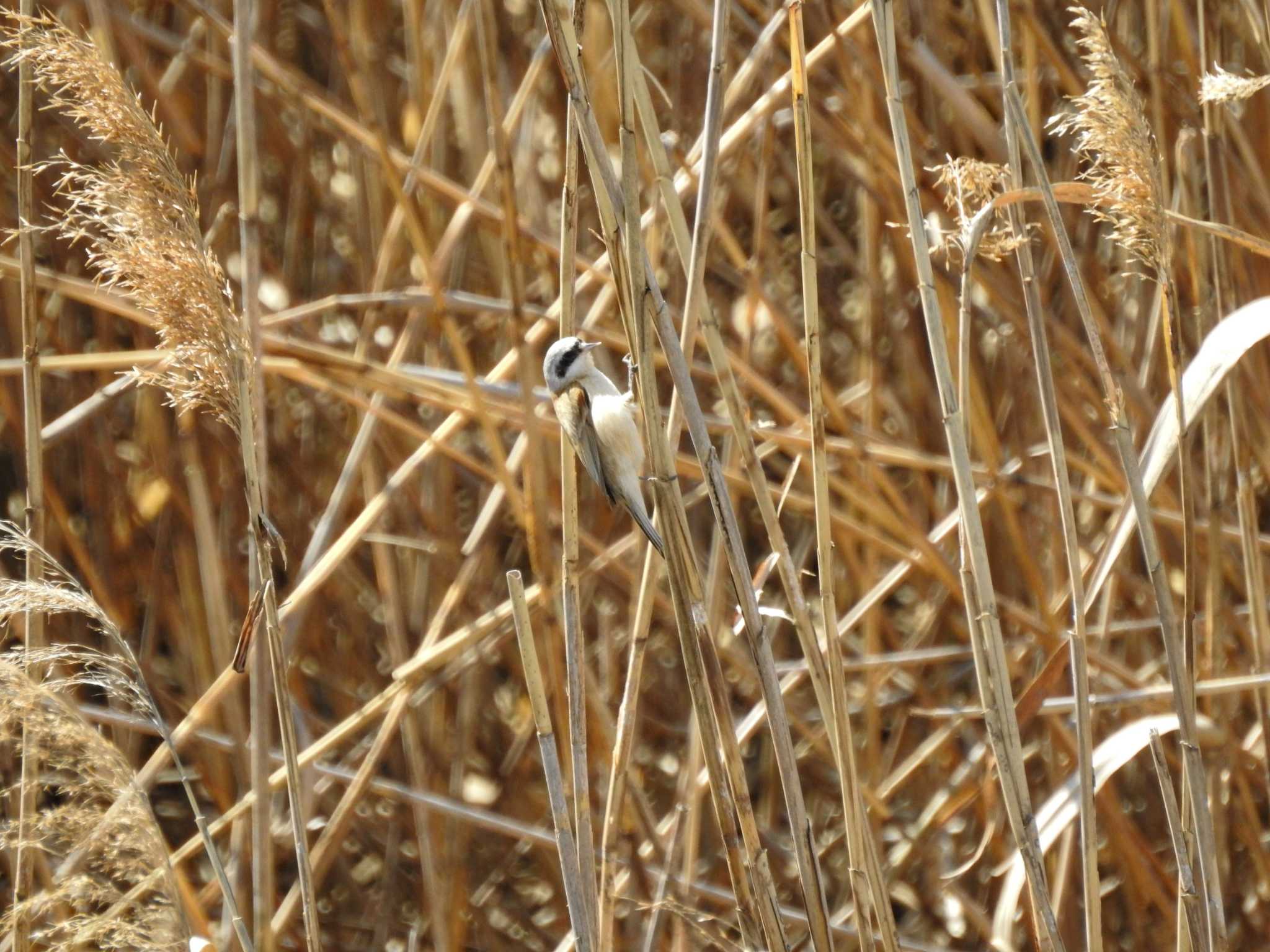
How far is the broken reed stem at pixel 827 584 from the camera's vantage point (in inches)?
50.5

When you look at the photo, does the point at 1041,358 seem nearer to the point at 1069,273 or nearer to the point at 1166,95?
the point at 1069,273

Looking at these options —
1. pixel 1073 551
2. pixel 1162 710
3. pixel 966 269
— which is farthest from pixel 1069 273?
pixel 1162 710

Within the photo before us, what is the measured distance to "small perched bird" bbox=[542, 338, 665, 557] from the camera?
73.9 inches

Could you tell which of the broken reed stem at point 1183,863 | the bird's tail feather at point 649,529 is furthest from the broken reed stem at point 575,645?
the broken reed stem at point 1183,863

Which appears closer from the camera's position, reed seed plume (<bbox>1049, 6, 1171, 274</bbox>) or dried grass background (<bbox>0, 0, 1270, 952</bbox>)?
reed seed plume (<bbox>1049, 6, 1171, 274</bbox>)

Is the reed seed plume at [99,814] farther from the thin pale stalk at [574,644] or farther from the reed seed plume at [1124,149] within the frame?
the reed seed plume at [1124,149]

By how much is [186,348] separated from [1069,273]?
84 centimetres

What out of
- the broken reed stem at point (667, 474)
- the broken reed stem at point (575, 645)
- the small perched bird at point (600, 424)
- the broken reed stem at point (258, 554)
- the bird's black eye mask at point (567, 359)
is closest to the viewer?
the broken reed stem at point (667, 474)

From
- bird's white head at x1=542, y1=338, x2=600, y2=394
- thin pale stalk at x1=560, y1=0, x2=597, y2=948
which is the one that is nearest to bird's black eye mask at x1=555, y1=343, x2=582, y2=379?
bird's white head at x1=542, y1=338, x2=600, y2=394

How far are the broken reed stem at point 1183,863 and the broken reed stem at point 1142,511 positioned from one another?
2 cm

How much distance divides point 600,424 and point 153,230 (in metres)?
0.88

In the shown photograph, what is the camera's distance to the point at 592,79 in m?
2.22

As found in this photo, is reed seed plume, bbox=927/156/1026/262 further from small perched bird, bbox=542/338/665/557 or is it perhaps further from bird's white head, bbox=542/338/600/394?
small perched bird, bbox=542/338/665/557

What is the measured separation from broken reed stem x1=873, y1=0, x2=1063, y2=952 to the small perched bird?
0.66 metres
